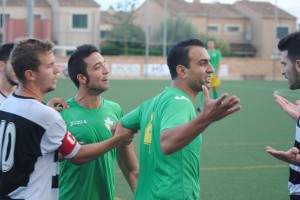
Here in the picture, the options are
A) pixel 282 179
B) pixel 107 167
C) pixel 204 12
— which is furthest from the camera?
pixel 204 12

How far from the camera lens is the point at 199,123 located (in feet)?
10.9

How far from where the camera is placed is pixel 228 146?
11805 millimetres

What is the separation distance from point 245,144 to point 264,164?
2.09 m

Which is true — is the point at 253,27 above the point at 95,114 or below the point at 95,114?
above

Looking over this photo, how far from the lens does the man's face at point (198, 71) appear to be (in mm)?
4012

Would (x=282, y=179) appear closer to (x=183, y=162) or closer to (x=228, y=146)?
(x=228, y=146)

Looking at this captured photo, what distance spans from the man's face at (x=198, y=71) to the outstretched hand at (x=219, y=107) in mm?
672

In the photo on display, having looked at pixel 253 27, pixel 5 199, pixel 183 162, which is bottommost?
pixel 5 199

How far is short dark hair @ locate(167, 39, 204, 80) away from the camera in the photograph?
13.3ft

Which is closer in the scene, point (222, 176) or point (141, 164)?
point (141, 164)

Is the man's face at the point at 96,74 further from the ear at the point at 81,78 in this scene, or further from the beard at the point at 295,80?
the beard at the point at 295,80

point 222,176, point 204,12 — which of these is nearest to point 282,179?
point 222,176

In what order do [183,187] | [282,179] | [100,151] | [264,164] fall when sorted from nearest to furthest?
1. [183,187]
2. [100,151]
3. [282,179]
4. [264,164]

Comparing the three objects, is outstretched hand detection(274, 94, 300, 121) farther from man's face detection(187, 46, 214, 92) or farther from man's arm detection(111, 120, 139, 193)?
man's arm detection(111, 120, 139, 193)
